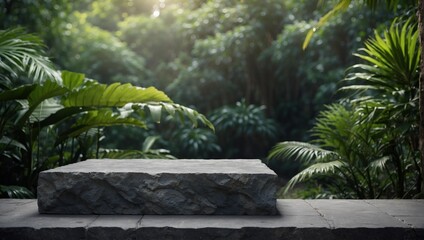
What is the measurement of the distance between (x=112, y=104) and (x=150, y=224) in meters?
2.18

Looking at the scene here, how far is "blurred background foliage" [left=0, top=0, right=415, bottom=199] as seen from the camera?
9.01 m

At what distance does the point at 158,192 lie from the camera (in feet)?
9.32

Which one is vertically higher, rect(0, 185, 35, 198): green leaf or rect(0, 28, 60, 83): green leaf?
rect(0, 28, 60, 83): green leaf

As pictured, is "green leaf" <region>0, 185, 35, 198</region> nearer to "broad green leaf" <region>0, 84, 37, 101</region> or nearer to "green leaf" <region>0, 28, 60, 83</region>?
"broad green leaf" <region>0, 84, 37, 101</region>

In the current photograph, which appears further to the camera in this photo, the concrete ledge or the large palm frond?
the large palm frond

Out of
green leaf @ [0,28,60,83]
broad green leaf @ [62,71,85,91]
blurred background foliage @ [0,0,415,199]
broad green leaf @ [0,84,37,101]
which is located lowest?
blurred background foliage @ [0,0,415,199]

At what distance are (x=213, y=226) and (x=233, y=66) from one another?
8.43 metres

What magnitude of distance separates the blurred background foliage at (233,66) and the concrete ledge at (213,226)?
6.01 m

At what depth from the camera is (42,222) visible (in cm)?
263

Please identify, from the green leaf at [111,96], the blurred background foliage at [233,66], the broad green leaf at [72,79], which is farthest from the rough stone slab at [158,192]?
the blurred background foliage at [233,66]

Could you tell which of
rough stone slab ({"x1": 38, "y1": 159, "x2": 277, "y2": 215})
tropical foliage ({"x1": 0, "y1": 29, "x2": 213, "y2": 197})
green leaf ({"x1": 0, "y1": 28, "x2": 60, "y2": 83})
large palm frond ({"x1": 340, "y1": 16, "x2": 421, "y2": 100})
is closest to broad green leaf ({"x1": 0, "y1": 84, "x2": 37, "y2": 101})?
tropical foliage ({"x1": 0, "y1": 29, "x2": 213, "y2": 197})

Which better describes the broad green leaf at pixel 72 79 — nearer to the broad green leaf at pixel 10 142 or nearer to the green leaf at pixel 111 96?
the green leaf at pixel 111 96

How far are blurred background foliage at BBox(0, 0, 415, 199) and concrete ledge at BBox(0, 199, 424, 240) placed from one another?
19.7ft

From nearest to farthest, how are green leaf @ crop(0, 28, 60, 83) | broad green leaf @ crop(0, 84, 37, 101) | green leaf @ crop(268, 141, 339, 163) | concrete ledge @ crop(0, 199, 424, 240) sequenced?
1. concrete ledge @ crop(0, 199, 424, 240)
2. broad green leaf @ crop(0, 84, 37, 101)
3. green leaf @ crop(0, 28, 60, 83)
4. green leaf @ crop(268, 141, 339, 163)
